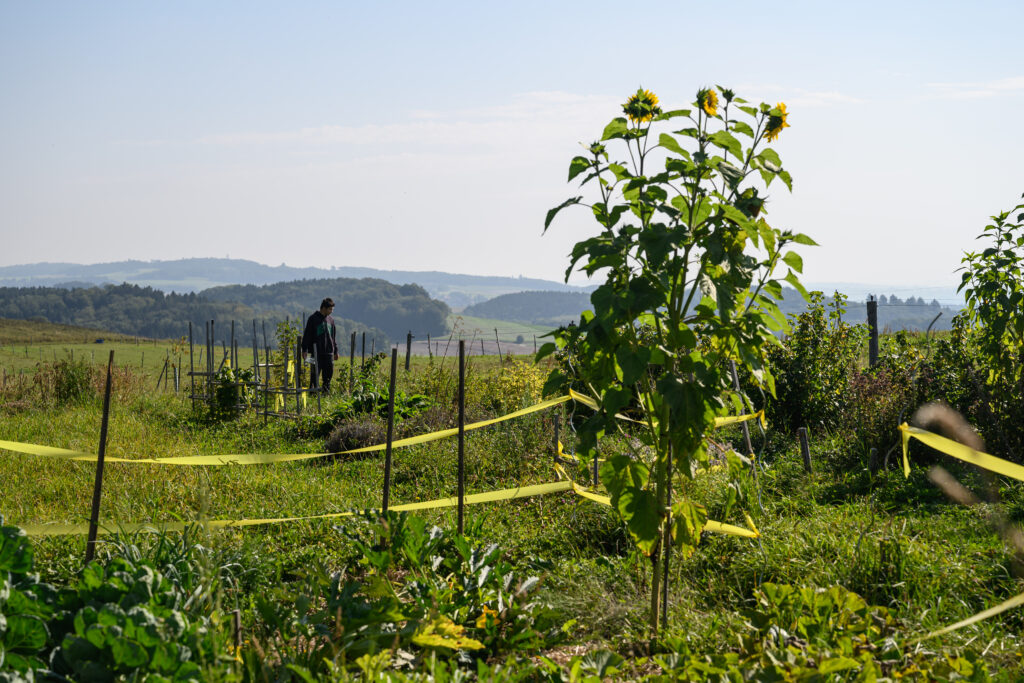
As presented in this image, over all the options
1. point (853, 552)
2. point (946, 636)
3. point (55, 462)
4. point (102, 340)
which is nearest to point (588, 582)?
point (853, 552)

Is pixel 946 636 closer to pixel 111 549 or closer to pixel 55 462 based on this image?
pixel 111 549

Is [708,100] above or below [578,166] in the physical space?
above

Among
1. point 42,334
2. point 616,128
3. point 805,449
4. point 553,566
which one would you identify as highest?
point 616,128

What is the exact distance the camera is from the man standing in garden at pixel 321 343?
11845 mm

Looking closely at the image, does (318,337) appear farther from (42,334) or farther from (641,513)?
(42,334)

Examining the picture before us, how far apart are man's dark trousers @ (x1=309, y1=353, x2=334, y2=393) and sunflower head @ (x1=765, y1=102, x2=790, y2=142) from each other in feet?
32.7

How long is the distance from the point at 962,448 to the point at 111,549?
4.60 m

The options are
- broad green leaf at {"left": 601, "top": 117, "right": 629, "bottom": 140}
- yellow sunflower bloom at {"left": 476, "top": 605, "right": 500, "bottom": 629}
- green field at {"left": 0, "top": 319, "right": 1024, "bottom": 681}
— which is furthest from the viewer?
yellow sunflower bloom at {"left": 476, "top": 605, "right": 500, "bottom": 629}

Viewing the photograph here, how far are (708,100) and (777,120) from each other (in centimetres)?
28

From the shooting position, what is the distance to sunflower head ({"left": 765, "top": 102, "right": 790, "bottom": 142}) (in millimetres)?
2889

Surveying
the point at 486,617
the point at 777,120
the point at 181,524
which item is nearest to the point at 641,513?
the point at 486,617

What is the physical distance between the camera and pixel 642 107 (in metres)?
2.99

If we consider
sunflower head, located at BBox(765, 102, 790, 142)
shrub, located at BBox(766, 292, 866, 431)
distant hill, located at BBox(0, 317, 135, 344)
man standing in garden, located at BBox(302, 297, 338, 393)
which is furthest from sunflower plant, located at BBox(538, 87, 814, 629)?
distant hill, located at BBox(0, 317, 135, 344)

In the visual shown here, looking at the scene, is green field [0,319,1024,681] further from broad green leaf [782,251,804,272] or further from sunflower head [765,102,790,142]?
sunflower head [765,102,790,142]
